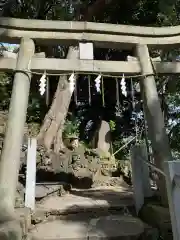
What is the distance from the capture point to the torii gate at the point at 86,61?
4473 mm

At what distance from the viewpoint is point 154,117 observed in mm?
4695

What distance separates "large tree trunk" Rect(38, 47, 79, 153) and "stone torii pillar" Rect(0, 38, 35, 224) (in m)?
3.75

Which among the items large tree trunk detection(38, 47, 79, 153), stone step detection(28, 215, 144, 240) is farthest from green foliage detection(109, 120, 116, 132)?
stone step detection(28, 215, 144, 240)

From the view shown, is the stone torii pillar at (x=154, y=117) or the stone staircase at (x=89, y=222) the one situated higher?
the stone torii pillar at (x=154, y=117)

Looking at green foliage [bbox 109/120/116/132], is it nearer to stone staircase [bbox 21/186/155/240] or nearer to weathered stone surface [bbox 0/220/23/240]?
stone staircase [bbox 21/186/155/240]

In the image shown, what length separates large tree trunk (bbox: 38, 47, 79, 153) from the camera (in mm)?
9336

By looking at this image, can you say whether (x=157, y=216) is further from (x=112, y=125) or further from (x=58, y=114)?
(x=112, y=125)

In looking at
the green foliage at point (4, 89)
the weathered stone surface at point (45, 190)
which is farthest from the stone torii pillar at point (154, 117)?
the green foliage at point (4, 89)

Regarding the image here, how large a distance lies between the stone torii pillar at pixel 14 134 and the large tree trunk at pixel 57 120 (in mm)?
3748

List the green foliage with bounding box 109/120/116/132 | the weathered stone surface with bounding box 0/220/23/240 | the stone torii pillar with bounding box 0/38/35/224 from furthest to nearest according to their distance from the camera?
the green foliage with bounding box 109/120/116/132 → the stone torii pillar with bounding box 0/38/35/224 → the weathered stone surface with bounding box 0/220/23/240

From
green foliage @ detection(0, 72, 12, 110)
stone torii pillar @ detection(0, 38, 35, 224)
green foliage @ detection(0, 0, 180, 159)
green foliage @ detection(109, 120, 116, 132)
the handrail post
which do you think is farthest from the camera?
green foliage @ detection(109, 120, 116, 132)

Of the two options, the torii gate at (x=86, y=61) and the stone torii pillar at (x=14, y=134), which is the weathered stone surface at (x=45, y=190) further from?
the torii gate at (x=86, y=61)

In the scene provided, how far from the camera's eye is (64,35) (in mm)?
5188

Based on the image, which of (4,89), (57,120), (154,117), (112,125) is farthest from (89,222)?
(112,125)
